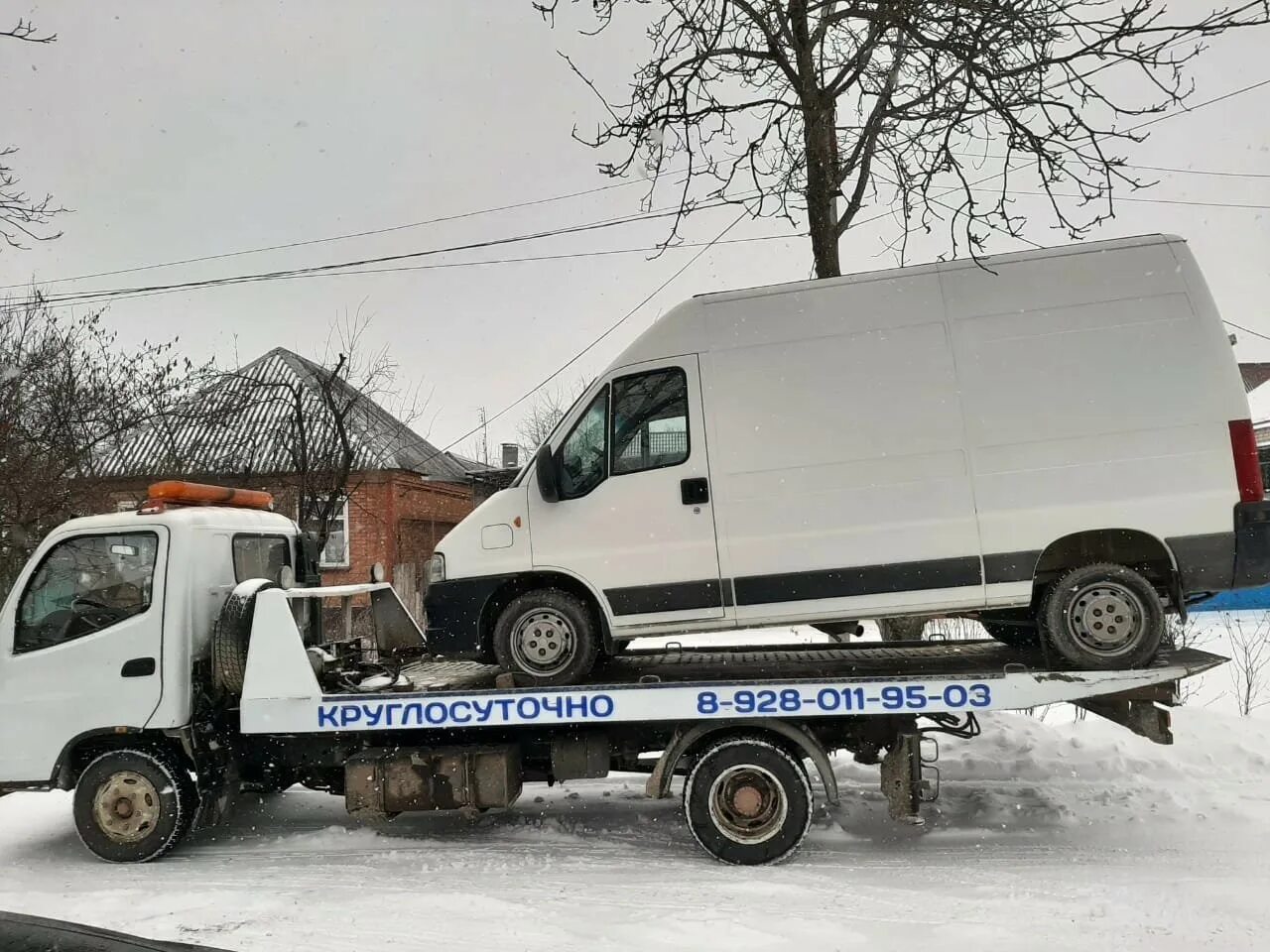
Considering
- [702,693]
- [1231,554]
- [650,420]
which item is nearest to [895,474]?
[650,420]

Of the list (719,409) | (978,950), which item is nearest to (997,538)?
(719,409)

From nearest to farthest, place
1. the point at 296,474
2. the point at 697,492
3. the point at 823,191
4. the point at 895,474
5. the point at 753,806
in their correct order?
the point at 753,806 < the point at 895,474 < the point at 697,492 < the point at 823,191 < the point at 296,474

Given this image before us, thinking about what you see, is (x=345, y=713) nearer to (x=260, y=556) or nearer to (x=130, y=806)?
(x=130, y=806)

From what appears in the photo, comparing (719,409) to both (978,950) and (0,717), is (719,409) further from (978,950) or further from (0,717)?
(0,717)

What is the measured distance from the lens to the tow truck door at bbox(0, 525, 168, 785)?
5.91 metres

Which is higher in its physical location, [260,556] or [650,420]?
[650,420]

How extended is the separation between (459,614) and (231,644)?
4.75 ft

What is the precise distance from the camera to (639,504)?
19.3 ft

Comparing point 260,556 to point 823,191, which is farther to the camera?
point 823,191

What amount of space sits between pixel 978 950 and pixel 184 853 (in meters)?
4.96

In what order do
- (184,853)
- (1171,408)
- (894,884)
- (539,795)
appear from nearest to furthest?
(894,884), (1171,408), (184,853), (539,795)

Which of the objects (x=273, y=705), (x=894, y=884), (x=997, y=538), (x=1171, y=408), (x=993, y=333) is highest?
(x=993, y=333)

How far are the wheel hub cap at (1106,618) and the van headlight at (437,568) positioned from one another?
3.87 meters

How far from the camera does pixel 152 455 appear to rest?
732 inches
